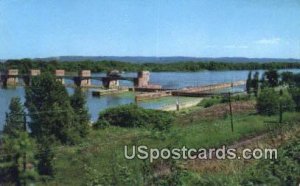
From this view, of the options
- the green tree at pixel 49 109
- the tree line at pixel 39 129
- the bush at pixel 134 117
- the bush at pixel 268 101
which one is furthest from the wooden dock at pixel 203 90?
the green tree at pixel 49 109

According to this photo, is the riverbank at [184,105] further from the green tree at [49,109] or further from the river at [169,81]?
the green tree at [49,109]

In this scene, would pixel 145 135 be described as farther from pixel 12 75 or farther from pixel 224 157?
pixel 12 75

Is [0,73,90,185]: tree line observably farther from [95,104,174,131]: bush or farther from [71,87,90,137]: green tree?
[95,104,174,131]: bush

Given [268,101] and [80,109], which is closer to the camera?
[80,109]

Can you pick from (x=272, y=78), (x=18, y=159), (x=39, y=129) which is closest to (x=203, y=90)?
(x=272, y=78)

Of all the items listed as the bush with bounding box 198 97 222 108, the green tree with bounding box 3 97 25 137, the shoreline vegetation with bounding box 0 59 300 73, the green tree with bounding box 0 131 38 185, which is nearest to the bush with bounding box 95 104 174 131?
the shoreline vegetation with bounding box 0 59 300 73

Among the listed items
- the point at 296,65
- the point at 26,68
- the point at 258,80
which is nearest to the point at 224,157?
the point at 296,65

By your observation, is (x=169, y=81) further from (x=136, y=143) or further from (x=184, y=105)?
(x=136, y=143)
